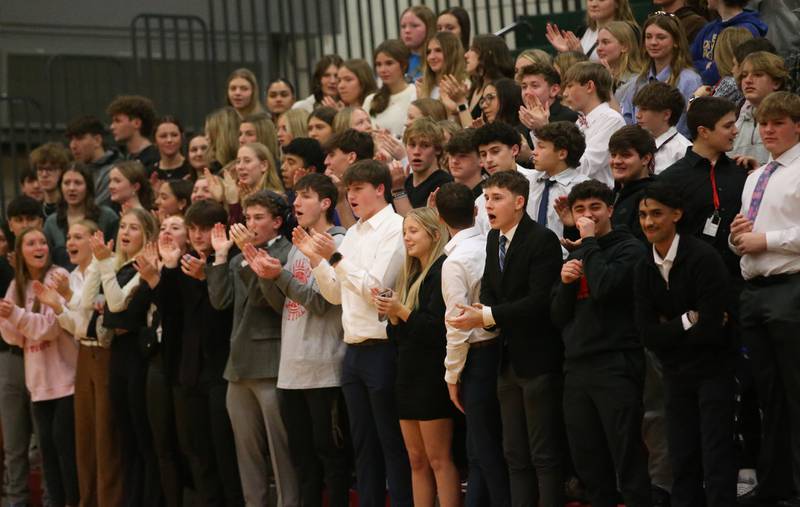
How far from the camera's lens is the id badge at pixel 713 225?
6918 millimetres

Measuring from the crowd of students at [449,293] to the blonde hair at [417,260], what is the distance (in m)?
0.02

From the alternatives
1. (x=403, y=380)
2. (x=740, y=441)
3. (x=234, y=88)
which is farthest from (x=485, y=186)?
(x=234, y=88)

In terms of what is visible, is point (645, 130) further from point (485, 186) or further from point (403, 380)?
point (403, 380)

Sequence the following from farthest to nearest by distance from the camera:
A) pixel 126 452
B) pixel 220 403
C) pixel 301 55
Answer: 1. pixel 301 55
2. pixel 126 452
3. pixel 220 403

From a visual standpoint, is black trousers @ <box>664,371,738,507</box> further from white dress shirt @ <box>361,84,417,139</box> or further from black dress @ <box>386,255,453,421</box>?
white dress shirt @ <box>361,84,417,139</box>

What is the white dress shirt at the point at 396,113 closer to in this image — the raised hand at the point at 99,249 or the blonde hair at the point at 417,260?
the raised hand at the point at 99,249

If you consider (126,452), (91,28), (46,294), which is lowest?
(126,452)

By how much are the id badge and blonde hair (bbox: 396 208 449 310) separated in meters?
1.50

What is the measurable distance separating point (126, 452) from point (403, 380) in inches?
119

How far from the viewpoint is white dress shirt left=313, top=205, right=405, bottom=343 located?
7758mm

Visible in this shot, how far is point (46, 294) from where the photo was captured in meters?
10.2

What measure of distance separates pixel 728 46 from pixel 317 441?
3.40 metres

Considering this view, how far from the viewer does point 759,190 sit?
667 cm

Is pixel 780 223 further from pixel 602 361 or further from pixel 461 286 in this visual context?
pixel 461 286
